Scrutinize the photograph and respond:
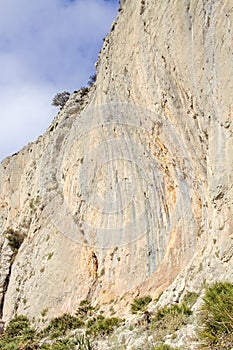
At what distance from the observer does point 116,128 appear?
72.9 feet

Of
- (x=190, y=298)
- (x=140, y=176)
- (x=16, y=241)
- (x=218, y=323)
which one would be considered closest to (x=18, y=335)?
(x=140, y=176)

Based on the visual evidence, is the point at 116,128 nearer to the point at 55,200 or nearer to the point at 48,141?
the point at 55,200

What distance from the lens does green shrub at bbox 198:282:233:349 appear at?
699 cm

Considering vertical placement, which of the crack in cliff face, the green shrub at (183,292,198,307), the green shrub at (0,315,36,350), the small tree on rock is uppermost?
the small tree on rock

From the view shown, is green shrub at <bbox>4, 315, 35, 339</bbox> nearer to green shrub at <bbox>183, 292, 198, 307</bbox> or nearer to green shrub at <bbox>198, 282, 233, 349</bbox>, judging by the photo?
green shrub at <bbox>183, 292, 198, 307</bbox>

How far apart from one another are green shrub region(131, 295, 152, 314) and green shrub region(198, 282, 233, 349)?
7520mm

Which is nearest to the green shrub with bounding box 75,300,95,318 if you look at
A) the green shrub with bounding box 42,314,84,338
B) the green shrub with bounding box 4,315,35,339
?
the green shrub with bounding box 42,314,84,338

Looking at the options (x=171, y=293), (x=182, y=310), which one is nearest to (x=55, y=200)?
(x=171, y=293)

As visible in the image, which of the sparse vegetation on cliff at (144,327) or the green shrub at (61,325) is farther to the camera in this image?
the green shrub at (61,325)

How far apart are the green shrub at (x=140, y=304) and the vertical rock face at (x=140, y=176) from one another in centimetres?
88

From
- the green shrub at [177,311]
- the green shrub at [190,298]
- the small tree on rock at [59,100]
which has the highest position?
the small tree on rock at [59,100]

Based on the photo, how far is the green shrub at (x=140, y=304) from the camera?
1557cm

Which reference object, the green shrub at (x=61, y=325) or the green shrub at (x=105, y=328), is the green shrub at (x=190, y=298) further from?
the green shrub at (x=61, y=325)

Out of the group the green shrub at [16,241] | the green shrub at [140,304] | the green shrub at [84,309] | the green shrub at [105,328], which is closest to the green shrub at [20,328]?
the green shrub at [84,309]
